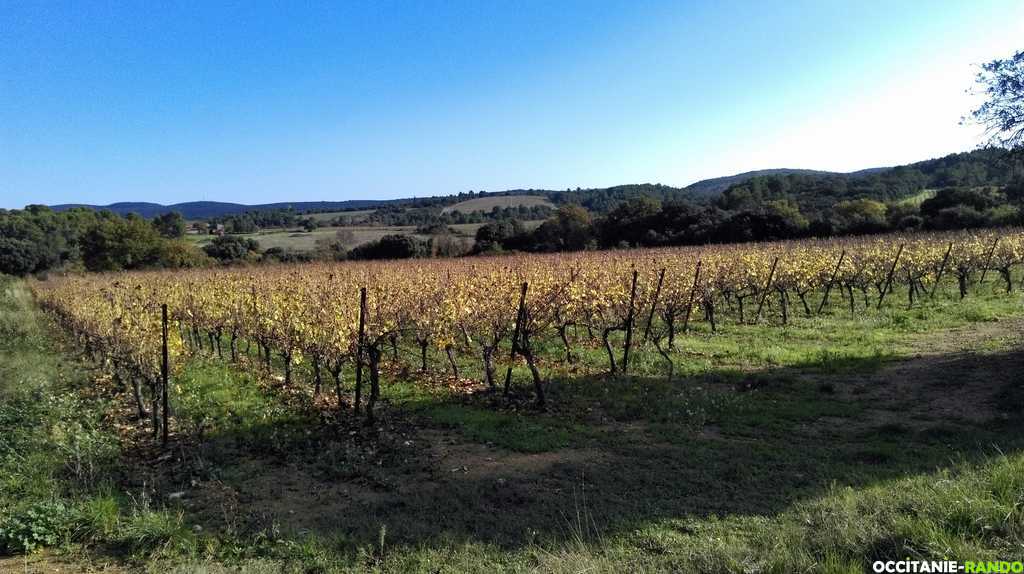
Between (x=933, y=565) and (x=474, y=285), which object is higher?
(x=474, y=285)

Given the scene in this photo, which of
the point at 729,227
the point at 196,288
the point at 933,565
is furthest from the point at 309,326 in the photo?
the point at 729,227

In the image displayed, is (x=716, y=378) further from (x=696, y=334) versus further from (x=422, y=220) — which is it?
(x=422, y=220)

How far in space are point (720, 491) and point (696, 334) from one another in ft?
30.6

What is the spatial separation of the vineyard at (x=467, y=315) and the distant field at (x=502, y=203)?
73550 millimetres

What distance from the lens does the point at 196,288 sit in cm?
1545

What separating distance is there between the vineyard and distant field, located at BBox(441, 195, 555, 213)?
73.5m

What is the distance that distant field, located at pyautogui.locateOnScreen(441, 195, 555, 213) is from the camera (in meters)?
91.0

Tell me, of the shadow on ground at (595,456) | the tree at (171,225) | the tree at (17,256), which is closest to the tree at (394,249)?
the tree at (17,256)

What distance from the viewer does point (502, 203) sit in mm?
93625

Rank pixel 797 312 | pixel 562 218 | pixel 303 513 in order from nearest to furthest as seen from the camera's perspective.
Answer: pixel 303 513
pixel 797 312
pixel 562 218

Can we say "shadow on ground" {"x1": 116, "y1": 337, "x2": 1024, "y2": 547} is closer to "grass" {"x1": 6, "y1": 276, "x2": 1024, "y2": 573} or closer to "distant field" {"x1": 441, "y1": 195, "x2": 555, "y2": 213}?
"grass" {"x1": 6, "y1": 276, "x2": 1024, "y2": 573}

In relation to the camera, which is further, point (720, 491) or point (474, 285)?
point (474, 285)

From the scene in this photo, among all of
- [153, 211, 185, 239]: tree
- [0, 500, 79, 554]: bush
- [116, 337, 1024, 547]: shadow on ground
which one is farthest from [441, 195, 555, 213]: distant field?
[0, 500, 79, 554]: bush

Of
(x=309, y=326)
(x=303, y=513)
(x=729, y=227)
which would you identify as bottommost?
(x=303, y=513)
